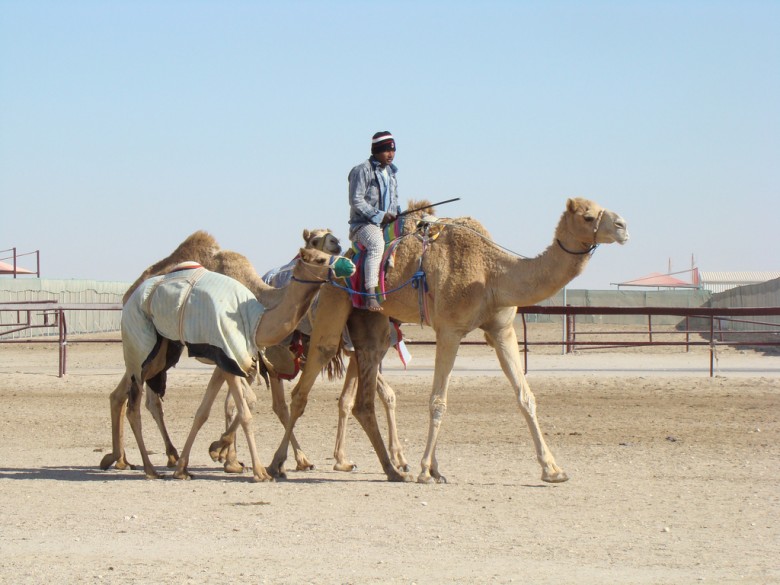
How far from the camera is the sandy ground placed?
21.1 ft

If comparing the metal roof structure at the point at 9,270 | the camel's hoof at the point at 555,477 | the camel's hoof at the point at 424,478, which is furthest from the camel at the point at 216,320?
the metal roof structure at the point at 9,270

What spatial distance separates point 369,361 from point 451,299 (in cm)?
104

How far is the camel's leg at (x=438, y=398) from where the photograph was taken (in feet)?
31.3

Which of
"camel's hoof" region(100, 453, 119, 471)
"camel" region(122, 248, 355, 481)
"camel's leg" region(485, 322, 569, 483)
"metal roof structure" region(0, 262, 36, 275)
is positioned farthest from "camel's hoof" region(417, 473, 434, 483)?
"metal roof structure" region(0, 262, 36, 275)

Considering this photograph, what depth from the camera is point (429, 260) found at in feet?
32.1

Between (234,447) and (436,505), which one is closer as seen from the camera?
(436,505)

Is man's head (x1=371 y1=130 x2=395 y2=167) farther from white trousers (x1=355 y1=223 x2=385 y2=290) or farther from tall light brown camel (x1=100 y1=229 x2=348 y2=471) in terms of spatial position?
tall light brown camel (x1=100 y1=229 x2=348 y2=471)

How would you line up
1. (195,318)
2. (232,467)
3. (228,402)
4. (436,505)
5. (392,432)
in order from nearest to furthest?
(436,505) < (195,318) < (232,467) < (392,432) < (228,402)

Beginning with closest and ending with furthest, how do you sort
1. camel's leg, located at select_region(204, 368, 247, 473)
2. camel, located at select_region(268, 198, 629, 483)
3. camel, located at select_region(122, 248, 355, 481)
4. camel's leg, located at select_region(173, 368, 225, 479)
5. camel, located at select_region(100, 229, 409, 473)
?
camel, located at select_region(268, 198, 629, 483) → camel, located at select_region(122, 248, 355, 481) → camel's leg, located at select_region(173, 368, 225, 479) → camel's leg, located at select_region(204, 368, 247, 473) → camel, located at select_region(100, 229, 409, 473)

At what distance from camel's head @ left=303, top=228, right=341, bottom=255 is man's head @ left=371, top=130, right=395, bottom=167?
1034 millimetres

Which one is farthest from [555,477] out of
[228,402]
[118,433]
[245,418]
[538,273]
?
[118,433]

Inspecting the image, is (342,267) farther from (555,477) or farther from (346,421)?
(555,477)

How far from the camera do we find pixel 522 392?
9.49 metres

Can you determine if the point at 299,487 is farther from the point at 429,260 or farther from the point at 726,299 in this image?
the point at 726,299
